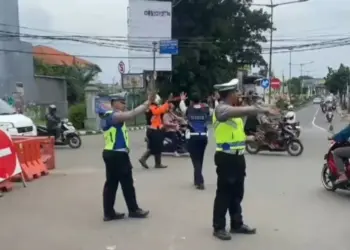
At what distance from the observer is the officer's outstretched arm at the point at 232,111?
5.74m

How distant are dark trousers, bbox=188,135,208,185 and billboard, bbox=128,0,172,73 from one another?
24966 mm

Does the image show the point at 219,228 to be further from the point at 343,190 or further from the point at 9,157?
the point at 9,157

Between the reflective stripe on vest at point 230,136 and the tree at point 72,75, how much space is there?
140 feet

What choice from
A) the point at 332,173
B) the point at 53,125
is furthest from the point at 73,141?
the point at 332,173

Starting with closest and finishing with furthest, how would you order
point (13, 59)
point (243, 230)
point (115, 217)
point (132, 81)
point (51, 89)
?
point (243, 230), point (115, 217), point (132, 81), point (13, 59), point (51, 89)

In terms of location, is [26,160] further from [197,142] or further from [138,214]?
[138,214]

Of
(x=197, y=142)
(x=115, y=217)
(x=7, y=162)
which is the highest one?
(x=197, y=142)

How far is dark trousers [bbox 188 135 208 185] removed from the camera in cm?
960

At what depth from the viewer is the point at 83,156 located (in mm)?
15703

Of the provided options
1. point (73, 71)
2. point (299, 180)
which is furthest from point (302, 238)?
point (73, 71)

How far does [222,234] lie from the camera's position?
6.18 metres

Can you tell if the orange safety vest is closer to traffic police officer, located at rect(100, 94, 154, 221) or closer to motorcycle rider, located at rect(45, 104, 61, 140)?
traffic police officer, located at rect(100, 94, 154, 221)

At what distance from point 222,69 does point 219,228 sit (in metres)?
36.7

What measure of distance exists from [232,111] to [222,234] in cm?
139
